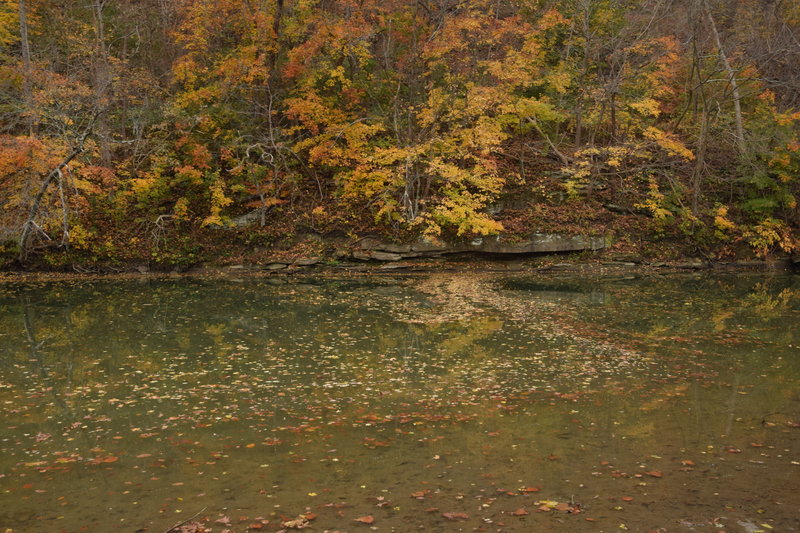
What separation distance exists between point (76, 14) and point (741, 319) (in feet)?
90.2

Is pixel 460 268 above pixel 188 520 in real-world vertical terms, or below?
below

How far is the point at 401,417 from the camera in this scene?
9.05 meters

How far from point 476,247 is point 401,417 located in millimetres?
15891

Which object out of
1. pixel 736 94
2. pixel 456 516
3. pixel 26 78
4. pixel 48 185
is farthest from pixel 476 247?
pixel 456 516

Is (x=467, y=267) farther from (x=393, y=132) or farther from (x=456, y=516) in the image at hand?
(x=456, y=516)

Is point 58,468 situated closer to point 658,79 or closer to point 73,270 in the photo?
point 73,270

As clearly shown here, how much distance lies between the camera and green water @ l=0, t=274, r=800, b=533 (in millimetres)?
6352

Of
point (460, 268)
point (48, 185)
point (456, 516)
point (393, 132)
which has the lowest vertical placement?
point (460, 268)

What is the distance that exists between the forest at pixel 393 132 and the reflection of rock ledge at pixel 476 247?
467 mm

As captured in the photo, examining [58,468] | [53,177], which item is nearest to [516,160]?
[53,177]

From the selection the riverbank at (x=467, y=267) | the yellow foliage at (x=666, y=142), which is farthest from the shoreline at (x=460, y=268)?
the yellow foliage at (x=666, y=142)

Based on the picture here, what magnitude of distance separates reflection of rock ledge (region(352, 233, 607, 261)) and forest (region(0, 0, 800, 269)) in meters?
0.47

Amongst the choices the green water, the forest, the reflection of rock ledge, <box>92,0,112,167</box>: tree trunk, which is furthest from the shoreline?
the green water

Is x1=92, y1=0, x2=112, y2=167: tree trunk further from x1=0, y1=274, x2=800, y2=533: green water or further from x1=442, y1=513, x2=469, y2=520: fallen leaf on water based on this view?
x1=442, y1=513, x2=469, y2=520: fallen leaf on water
